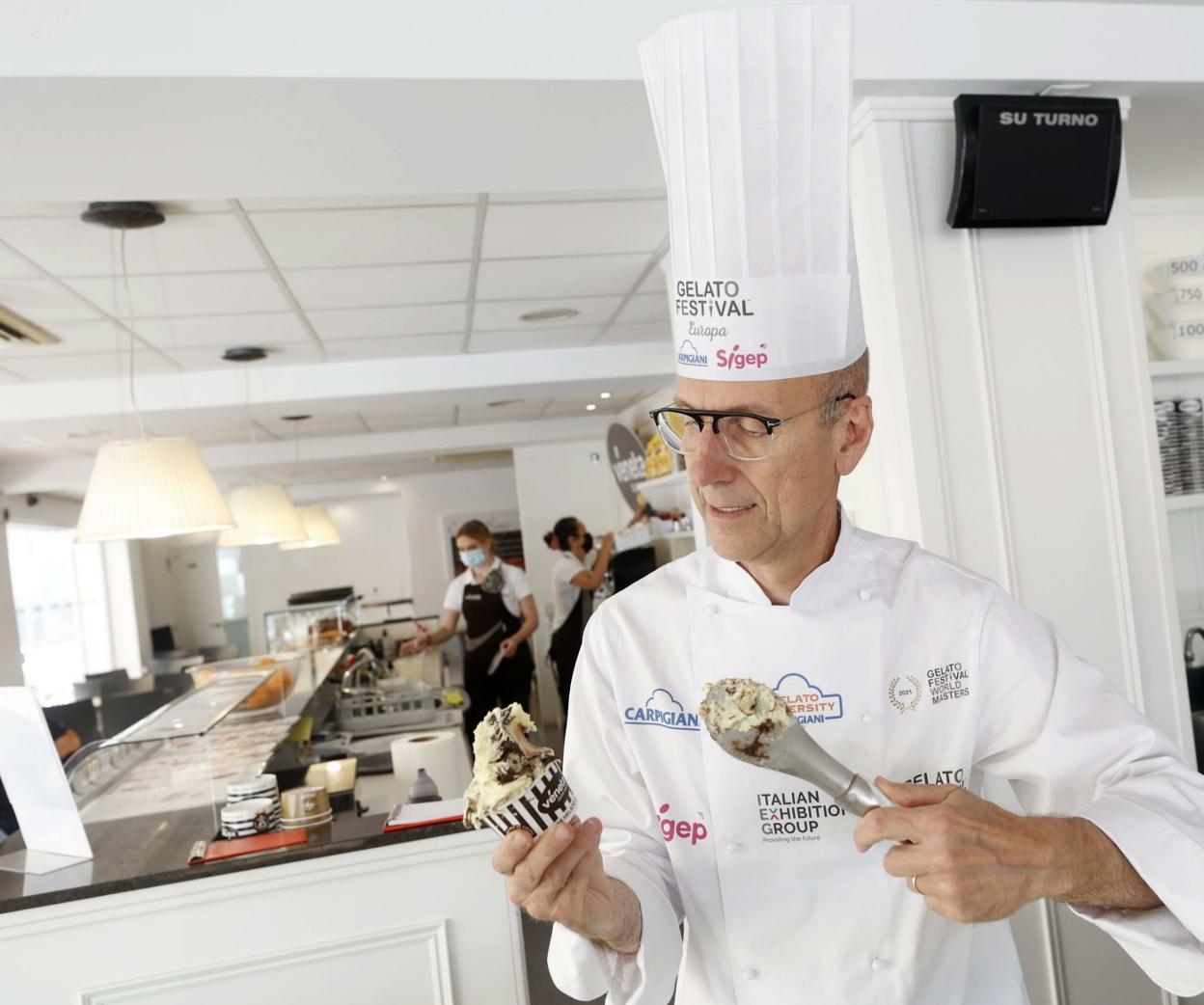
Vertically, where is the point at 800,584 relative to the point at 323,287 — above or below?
below

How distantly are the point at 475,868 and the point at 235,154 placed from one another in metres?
1.68

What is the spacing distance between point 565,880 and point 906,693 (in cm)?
50

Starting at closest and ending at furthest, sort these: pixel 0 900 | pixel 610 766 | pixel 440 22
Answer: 1. pixel 610 766
2. pixel 440 22
3. pixel 0 900

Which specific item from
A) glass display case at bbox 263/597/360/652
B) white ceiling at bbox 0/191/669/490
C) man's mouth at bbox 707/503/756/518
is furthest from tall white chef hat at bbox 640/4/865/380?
glass display case at bbox 263/597/360/652

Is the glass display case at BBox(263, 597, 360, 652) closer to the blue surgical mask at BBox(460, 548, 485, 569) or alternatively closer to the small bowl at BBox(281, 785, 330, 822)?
the blue surgical mask at BBox(460, 548, 485, 569)

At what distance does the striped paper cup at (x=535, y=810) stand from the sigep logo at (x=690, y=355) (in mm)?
501

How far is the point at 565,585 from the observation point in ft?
24.4

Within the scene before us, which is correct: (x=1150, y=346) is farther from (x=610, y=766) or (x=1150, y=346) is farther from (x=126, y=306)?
(x=126, y=306)

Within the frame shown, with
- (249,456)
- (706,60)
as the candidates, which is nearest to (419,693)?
(706,60)

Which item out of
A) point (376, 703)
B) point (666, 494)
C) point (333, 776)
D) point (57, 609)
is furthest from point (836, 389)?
point (57, 609)

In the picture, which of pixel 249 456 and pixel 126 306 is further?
pixel 249 456

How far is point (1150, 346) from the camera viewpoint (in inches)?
122

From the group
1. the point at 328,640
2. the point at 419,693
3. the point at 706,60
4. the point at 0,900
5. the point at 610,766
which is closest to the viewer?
the point at 706,60

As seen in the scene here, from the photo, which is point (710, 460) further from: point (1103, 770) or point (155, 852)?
point (155, 852)
